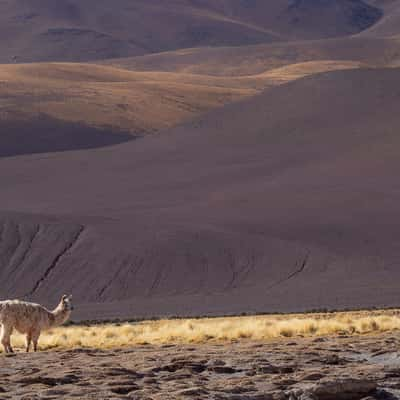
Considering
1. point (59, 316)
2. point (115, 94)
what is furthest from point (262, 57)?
point (59, 316)

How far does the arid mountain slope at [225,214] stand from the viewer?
41.9 meters

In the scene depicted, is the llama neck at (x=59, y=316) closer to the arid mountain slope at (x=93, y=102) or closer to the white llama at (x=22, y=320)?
the white llama at (x=22, y=320)

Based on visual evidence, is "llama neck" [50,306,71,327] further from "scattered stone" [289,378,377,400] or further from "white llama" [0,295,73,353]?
"scattered stone" [289,378,377,400]

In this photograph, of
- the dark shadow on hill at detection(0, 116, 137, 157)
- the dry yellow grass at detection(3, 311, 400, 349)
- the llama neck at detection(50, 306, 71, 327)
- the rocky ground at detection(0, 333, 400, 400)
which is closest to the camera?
the rocky ground at detection(0, 333, 400, 400)

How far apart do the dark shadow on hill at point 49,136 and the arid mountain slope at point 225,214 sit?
30.0 ft

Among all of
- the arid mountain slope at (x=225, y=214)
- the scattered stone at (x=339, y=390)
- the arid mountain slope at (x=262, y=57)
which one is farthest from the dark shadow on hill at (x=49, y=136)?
the scattered stone at (x=339, y=390)

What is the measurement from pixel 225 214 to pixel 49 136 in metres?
43.7

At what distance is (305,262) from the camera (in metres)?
45.3

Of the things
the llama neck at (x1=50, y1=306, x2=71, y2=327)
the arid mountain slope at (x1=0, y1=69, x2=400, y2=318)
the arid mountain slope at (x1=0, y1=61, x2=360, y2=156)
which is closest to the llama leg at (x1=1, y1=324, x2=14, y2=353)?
the llama neck at (x1=50, y1=306, x2=71, y2=327)

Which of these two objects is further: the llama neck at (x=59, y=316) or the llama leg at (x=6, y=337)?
the llama neck at (x=59, y=316)

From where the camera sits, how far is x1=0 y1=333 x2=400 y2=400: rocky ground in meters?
10.6

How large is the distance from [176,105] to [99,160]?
111 ft

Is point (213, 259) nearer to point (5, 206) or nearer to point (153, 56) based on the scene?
point (5, 206)

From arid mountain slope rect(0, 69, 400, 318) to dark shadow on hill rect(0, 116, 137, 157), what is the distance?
30.0 feet
